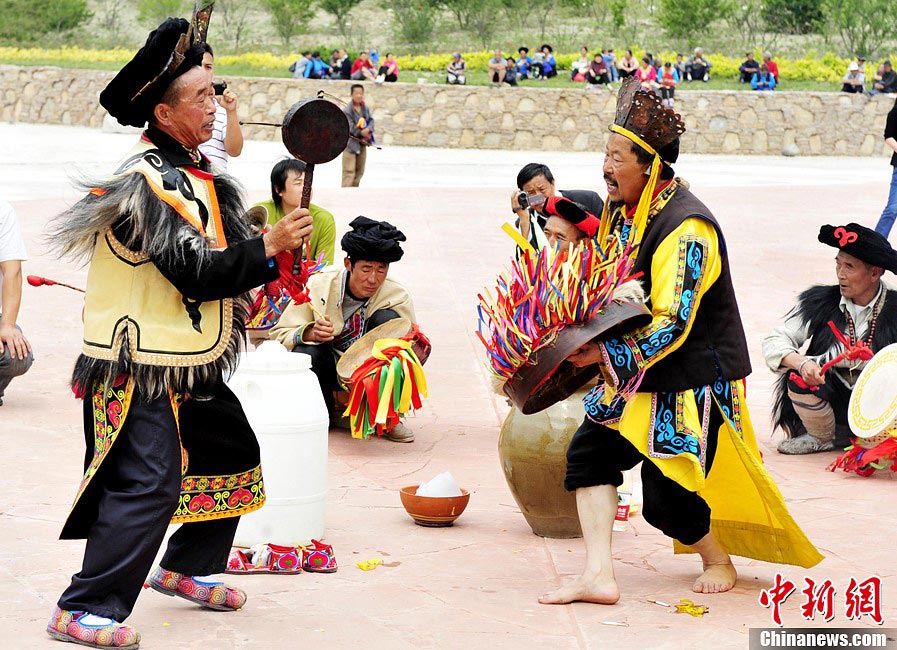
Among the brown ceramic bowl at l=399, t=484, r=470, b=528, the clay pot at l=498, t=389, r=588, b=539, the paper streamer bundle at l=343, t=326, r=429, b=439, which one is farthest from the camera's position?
the paper streamer bundle at l=343, t=326, r=429, b=439

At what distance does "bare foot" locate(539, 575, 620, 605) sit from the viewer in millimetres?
4355

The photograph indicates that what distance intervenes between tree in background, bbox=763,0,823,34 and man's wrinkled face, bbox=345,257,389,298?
1661 inches

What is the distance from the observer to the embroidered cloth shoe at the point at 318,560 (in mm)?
4762

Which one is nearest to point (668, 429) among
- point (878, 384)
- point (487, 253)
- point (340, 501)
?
point (340, 501)

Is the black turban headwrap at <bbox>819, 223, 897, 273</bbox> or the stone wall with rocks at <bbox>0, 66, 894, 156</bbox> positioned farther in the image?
the stone wall with rocks at <bbox>0, 66, 894, 156</bbox>

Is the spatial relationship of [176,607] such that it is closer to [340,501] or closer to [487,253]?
[340,501]

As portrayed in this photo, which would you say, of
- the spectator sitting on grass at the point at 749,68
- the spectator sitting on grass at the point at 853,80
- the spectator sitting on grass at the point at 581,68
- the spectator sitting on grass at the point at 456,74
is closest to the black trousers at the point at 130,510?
the spectator sitting on grass at the point at 456,74

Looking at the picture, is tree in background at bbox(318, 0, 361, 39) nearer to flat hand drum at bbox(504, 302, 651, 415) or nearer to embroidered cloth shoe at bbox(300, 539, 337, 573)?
embroidered cloth shoe at bbox(300, 539, 337, 573)

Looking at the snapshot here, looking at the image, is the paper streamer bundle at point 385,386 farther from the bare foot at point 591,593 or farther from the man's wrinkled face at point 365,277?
the bare foot at point 591,593

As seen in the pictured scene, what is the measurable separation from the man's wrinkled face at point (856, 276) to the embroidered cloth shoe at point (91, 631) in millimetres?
4344

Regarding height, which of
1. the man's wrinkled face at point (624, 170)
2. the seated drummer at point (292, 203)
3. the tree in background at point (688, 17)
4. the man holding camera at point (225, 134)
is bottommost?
the seated drummer at point (292, 203)

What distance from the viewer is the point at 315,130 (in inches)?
155

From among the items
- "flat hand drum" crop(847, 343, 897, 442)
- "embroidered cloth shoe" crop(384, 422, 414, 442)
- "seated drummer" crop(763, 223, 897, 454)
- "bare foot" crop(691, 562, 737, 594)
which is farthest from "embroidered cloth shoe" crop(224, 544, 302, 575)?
"seated drummer" crop(763, 223, 897, 454)

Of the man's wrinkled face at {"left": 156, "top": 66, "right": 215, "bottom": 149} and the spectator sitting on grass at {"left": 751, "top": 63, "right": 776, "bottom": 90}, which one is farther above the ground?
the man's wrinkled face at {"left": 156, "top": 66, "right": 215, "bottom": 149}
